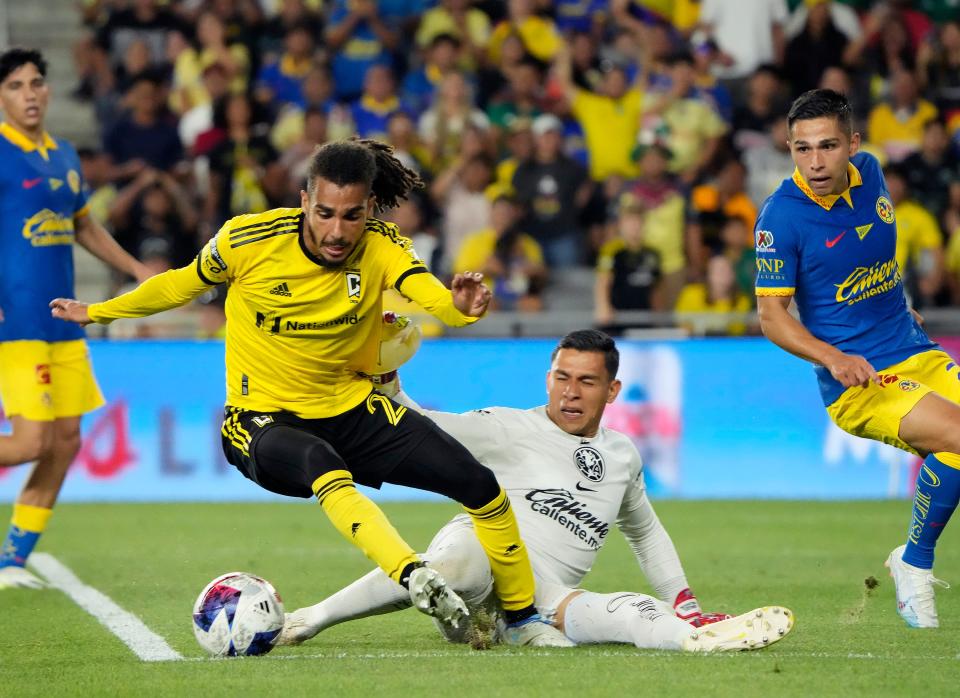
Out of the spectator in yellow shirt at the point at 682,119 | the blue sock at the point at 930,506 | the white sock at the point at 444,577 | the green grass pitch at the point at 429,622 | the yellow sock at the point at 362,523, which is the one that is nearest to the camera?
the green grass pitch at the point at 429,622

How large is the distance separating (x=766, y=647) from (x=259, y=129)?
10949 mm

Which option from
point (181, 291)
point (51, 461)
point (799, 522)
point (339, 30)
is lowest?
point (799, 522)

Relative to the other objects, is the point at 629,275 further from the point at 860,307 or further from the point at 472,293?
the point at 472,293

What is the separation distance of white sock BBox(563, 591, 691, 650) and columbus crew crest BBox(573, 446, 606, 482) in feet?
1.76

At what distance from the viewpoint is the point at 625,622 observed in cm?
592

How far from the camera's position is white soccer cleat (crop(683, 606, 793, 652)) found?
552 cm

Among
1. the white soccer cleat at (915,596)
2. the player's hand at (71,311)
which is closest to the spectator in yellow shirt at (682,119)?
the white soccer cleat at (915,596)

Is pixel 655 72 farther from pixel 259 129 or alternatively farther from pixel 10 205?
pixel 10 205

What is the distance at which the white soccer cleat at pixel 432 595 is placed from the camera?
207 inches

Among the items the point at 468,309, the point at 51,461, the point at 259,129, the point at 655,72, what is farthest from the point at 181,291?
the point at 655,72

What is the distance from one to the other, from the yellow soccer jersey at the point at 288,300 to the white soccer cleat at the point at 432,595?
44.7 inches

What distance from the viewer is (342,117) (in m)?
15.7

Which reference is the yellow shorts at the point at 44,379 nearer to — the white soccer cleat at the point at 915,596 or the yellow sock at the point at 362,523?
the yellow sock at the point at 362,523

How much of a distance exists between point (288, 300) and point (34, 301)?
2934 millimetres
